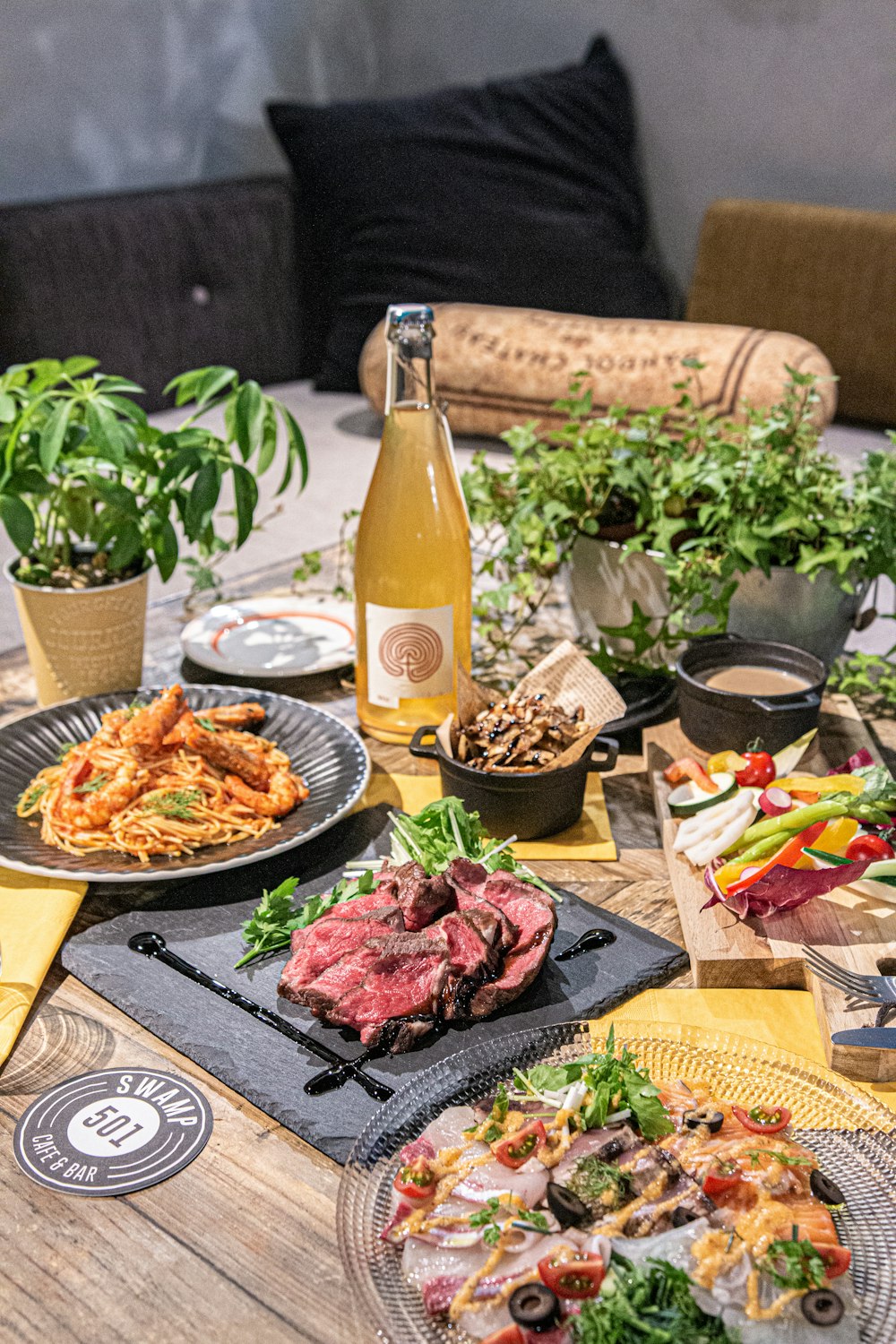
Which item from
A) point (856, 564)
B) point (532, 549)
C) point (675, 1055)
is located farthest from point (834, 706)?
point (675, 1055)

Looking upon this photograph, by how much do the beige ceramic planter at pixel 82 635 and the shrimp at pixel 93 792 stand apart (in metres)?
0.23

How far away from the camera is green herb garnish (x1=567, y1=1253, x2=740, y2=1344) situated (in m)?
0.62

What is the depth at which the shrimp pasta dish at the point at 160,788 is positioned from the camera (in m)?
1.13

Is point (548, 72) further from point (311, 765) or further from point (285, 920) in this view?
point (285, 920)

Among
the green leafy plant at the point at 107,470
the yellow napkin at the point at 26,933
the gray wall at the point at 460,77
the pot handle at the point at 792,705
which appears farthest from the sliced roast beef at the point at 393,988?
the gray wall at the point at 460,77

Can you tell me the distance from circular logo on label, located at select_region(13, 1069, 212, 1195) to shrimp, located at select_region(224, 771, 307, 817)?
313 mm

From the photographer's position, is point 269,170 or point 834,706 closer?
point 834,706

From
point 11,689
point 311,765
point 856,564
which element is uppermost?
point 856,564

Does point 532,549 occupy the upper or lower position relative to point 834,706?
upper

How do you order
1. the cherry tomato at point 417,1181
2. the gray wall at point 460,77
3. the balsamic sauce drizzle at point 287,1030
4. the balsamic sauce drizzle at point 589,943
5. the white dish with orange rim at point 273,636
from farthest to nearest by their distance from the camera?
1. the gray wall at point 460,77
2. the white dish with orange rim at point 273,636
3. the balsamic sauce drizzle at point 589,943
4. the balsamic sauce drizzle at point 287,1030
5. the cherry tomato at point 417,1181

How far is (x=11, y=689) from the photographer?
1.57 metres

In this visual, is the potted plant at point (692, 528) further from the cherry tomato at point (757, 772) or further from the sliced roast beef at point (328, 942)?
the sliced roast beef at point (328, 942)

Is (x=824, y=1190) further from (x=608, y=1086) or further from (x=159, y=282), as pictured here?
(x=159, y=282)

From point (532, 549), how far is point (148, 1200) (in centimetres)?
89
